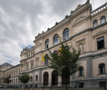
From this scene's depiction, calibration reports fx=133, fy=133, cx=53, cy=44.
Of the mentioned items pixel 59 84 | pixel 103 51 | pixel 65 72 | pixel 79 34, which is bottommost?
pixel 59 84

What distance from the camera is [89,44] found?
86.5 ft

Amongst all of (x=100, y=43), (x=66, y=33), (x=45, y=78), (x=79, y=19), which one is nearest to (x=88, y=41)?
(x=100, y=43)

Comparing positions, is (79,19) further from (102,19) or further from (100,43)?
(100,43)

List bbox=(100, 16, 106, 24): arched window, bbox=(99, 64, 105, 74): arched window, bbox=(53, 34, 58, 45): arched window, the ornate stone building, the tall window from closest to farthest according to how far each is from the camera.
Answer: bbox=(99, 64, 105, 74): arched window
the ornate stone building
the tall window
bbox=(100, 16, 106, 24): arched window
bbox=(53, 34, 58, 45): arched window

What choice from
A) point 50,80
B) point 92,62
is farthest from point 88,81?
point 50,80

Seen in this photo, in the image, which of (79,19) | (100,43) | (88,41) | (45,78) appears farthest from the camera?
(45,78)

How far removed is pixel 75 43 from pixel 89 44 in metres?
3.79

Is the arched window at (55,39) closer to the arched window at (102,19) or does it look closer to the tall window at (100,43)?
the tall window at (100,43)

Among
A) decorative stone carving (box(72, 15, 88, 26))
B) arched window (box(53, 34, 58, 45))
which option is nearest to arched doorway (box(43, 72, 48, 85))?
arched window (box(53, 34, 58, 45))

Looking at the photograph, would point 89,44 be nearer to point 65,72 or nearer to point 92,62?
point 92,62

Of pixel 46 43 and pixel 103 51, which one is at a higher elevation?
pixel 46 43

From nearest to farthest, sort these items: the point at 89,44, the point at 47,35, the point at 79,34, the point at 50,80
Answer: the point at 89,44 < the point at 79,34 < the point at 50,80 < the point at 47,35

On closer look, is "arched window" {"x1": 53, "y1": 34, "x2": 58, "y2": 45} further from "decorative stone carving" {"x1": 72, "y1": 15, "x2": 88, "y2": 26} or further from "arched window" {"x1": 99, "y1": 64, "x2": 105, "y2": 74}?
"arched window" {"x1": 99, "y1": 64, "x2": 105, "y2": 74}

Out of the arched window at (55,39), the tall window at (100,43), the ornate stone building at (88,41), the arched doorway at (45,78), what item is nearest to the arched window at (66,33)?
the ornate stone building at (88,41)
